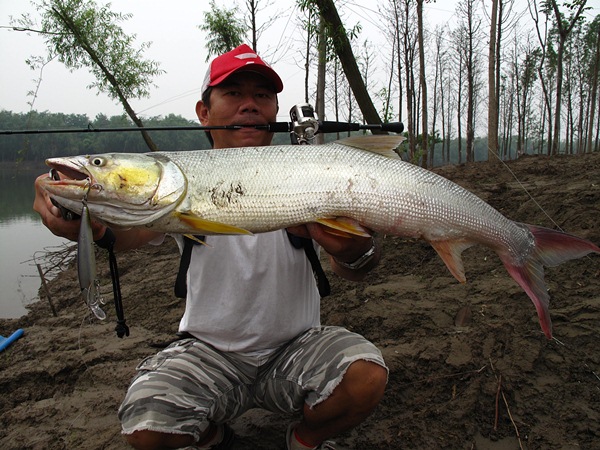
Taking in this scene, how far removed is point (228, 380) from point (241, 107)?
181 cm

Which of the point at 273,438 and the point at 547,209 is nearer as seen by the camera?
the point at 273,438

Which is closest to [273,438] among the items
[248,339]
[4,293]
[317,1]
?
[248,339]

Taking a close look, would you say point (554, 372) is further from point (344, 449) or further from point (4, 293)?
point (4, 293)

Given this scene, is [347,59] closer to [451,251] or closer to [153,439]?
[451,251]

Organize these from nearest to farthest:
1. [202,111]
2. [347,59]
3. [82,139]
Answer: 1. [202,111]
2. [347,59]
3. [82,139]

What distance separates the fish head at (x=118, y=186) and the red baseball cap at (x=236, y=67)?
1052 millimetres

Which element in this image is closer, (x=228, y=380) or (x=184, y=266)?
(x=228, y=380)

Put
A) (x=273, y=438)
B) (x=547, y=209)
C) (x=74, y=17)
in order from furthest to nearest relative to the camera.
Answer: (x=74, y=17), (x=547, y=209), (x=273, y=438)

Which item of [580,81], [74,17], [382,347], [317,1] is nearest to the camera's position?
[382,347]

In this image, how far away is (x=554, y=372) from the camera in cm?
283

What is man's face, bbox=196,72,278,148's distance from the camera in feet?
9.47

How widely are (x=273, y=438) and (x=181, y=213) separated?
164cm

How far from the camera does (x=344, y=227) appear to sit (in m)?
2.18

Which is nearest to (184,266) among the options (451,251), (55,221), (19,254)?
(55,221)
